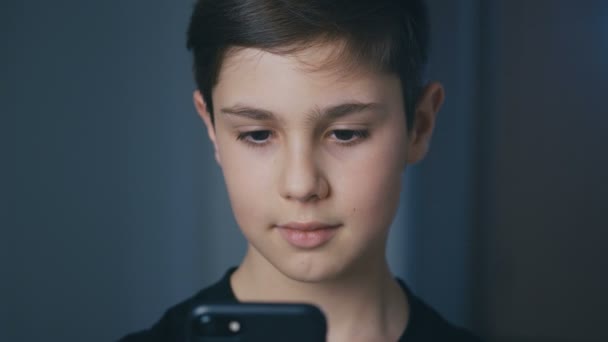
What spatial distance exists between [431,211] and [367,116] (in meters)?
0.40

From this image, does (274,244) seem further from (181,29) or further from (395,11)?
(181,29)

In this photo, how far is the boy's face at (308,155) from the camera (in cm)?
62

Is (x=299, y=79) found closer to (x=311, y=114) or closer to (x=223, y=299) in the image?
(x=311, y=114)

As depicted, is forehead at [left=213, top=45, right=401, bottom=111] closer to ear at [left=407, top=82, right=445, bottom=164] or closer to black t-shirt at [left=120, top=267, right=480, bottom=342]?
ear at [left=407, top=82, right=445, bottom=164]

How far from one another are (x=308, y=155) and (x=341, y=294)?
19 centimetres

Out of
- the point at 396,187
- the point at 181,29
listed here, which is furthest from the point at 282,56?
the point at 181,29

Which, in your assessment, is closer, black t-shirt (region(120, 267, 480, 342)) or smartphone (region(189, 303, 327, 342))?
smartphone (region(189, 303, 327, 342))

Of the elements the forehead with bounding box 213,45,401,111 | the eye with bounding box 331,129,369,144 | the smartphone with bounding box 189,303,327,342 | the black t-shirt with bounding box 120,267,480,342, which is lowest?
the black t-shirt with bounding box 120,267,480,342

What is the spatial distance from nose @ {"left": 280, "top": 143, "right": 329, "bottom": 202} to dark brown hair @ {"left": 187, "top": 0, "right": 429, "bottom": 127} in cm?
8

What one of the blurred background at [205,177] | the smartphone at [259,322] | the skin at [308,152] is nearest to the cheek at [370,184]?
the skin at [308,152]

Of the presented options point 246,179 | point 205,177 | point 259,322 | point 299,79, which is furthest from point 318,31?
point 205,177

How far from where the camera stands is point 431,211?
3.31ft

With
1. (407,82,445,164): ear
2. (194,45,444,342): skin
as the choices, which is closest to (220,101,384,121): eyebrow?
(194,45,444,342): skin

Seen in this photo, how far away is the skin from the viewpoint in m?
0.62
